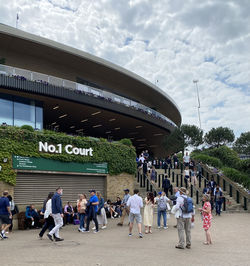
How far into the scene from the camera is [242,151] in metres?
52.2

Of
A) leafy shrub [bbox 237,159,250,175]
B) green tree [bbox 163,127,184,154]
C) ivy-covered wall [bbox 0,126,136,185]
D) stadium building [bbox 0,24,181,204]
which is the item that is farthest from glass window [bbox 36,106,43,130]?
leafy shrub [bbox 237,159,250,175]

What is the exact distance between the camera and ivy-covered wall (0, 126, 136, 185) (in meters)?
16.0

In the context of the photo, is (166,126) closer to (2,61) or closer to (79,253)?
(2,61)

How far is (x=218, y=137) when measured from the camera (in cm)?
4112

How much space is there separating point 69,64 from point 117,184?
12.7m

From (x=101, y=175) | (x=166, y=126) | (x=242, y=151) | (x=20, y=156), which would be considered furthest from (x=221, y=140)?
(x=20, y=156)

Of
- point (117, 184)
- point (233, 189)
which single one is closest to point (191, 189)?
point (233, 189)

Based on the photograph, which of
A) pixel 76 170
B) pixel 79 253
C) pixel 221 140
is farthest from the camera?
pixel 221 140

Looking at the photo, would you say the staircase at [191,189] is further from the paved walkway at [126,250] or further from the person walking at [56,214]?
the person walking at [56,214]

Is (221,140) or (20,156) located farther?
(221,140)

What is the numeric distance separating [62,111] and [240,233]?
66.0 ft

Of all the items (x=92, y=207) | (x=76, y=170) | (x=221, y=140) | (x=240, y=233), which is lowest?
(x=240, y=233)

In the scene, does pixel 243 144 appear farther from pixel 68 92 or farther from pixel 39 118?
pixel 39 118

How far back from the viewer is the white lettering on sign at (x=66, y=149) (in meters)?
17.6
